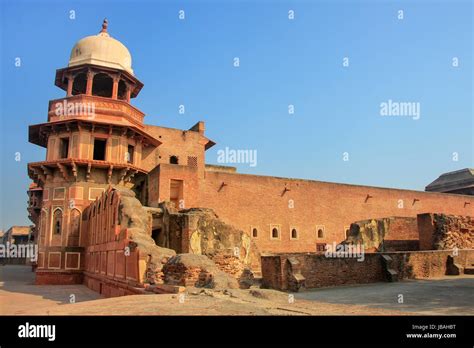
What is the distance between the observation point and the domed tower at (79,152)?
23.2m

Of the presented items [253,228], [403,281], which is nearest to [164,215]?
[253,228]

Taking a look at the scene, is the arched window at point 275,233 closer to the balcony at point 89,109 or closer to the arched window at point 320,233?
the arched window at point 320,233

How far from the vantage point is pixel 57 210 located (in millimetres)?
23562

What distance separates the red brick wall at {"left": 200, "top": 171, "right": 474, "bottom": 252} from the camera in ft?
89.1

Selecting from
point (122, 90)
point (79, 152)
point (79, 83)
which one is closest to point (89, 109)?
point (79, 152)

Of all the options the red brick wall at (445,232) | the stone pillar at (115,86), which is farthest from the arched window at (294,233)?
the stone pillar at (115,86)

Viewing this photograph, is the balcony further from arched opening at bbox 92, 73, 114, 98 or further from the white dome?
arched opening at bbox 92, 73, 114, 98

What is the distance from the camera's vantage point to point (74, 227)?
914 inches

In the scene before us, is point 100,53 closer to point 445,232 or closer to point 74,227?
point 74,227

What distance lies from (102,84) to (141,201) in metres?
9.46

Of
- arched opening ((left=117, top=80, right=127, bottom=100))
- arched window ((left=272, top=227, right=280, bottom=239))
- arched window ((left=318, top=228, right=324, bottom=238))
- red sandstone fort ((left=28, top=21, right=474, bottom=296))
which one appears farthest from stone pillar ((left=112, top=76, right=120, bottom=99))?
arched window ((left=318, top=228, right=324, bottom=238))

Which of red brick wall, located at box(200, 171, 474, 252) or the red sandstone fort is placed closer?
the red sandstone fort

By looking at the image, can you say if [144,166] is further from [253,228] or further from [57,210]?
[253,228]
